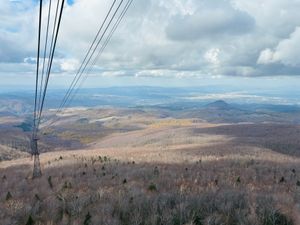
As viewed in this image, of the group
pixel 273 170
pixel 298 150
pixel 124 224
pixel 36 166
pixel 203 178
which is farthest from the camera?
pixel 298 150

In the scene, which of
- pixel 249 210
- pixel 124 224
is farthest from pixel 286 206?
pixel 124 224

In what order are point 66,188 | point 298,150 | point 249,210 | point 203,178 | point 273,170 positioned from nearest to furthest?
point 249,210 → point 66,188 → point 203,178 → point 273,170 → point 298,150

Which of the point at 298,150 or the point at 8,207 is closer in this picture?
the point at 8,207

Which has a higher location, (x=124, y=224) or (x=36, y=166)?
(x=124, y=224)

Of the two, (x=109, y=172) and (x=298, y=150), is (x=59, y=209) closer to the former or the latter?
(x=109, y=172)

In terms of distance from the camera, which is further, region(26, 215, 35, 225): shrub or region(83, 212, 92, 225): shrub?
region(26, 215, 35, 225): shrub

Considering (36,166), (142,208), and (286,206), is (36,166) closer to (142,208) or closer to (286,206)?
(142,208)

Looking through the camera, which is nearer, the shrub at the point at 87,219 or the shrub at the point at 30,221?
the shrub at the point at 87,219

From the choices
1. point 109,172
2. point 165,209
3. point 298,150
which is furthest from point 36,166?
point 298,150

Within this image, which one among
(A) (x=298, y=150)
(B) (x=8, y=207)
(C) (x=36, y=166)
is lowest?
(A) (x=298, y=150)
